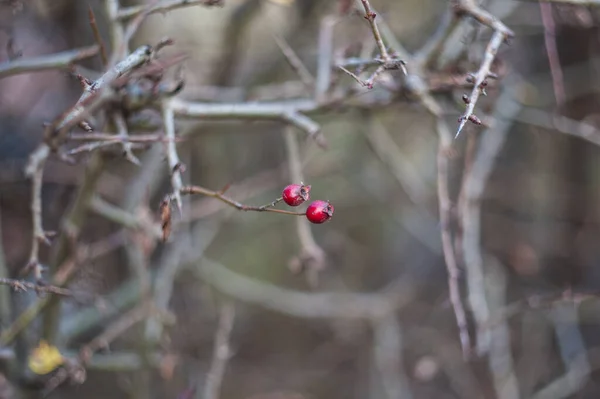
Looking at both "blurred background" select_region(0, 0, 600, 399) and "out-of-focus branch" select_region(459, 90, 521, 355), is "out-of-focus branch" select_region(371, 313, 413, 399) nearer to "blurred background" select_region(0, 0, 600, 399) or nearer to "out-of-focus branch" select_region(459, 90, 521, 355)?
"blurred background" select_region(0, 0, 600, 399)

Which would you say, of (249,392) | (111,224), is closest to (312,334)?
(249,392)

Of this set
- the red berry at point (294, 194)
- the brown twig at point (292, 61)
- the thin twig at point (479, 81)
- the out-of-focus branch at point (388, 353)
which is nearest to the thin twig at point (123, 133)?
the red berry at point (294, 194)

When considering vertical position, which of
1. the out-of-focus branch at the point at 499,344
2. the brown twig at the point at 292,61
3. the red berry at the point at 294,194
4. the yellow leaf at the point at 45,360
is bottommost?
the out-of-focus branch at the point at 499,344

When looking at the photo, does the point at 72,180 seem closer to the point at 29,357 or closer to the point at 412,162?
the point at 29,357

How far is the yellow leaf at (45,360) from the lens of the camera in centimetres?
171

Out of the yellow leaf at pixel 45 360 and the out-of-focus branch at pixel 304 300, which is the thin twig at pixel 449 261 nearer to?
the yellow leaf at pixel 45 360

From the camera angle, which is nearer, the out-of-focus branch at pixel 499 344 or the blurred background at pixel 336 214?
the blurred background at pixel 336 214

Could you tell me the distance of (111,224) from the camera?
3.02 m

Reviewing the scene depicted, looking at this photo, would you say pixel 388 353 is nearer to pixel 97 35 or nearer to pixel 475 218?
pixel 475 218

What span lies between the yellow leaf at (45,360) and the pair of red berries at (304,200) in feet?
3.27

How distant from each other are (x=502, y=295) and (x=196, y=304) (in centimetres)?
165

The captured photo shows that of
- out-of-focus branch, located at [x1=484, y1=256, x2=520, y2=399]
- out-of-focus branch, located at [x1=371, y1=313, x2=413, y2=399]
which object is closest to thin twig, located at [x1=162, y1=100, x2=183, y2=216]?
out-of-focus branch, located at [x1=484, y1=256, x2=520, y2=399]

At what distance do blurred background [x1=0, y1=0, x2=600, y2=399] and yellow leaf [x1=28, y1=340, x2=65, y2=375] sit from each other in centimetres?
14

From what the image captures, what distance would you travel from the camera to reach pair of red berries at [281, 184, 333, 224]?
1074mm
